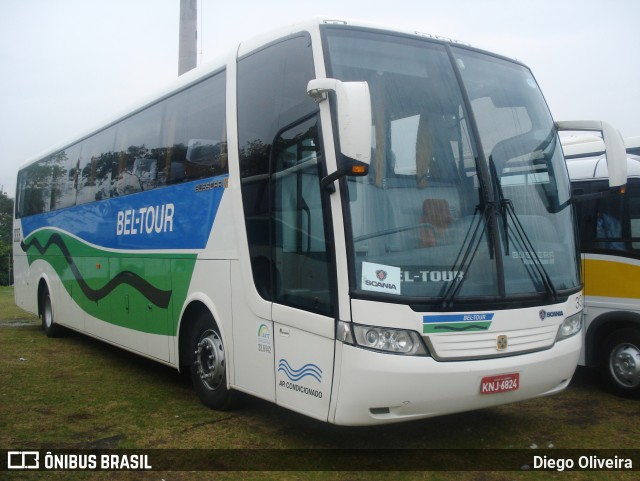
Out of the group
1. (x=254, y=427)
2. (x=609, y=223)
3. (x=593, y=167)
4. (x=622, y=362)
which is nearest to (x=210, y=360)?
(x=254, y=427)

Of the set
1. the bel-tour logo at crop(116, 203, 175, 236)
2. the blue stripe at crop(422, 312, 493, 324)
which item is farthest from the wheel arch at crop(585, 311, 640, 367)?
the bel-tour logo at crop(116, 203, 175, 236)

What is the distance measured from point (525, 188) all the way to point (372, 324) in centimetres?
195

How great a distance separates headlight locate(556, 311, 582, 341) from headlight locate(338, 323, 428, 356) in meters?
1.57

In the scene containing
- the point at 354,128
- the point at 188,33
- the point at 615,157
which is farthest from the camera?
the point at 188,33

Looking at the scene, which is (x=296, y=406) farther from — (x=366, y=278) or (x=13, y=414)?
Result: (x=13, y=414)

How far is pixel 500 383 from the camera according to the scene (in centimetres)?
534

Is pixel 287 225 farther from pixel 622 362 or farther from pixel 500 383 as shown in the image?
pixel 622 362

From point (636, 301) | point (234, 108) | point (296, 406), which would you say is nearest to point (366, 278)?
point (296, 406)

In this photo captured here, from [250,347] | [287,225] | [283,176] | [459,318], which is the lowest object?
[250,347]

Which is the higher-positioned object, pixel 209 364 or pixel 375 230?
pixel 375 230

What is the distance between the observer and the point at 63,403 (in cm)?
739

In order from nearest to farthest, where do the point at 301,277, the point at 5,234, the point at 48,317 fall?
the point at 301,277 → the point at 48,317 → the point at 5,234

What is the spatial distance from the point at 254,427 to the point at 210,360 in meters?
0.94

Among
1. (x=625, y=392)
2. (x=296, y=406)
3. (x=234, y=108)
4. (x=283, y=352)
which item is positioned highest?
(x=234, y=108)
